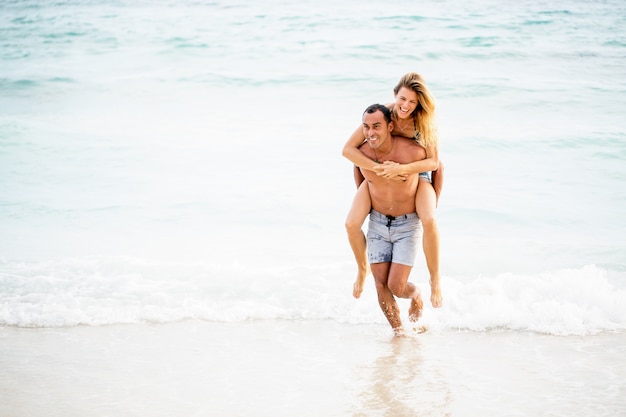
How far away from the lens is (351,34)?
68.5 ft

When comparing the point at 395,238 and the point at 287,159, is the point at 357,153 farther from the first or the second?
the point at 287,159

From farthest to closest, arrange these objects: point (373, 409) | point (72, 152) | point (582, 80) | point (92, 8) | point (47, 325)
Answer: point (92, 8) → point (582, 80) → point (72, 152) → point (47, 325) → point (373, 409)

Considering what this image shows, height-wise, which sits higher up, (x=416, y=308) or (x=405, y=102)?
(x=405, y=102)

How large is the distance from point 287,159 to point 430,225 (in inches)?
277

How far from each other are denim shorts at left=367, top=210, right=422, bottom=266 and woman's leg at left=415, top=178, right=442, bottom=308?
0.11 m

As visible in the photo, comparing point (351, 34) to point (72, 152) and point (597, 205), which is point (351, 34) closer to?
point (72, 152)

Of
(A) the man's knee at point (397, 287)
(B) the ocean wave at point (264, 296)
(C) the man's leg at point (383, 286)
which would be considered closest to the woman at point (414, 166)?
(C) the man's leg at point (383, 286)

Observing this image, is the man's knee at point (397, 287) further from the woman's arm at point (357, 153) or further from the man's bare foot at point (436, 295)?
the woman's arm at point (357, 153)

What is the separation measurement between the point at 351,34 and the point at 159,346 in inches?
646

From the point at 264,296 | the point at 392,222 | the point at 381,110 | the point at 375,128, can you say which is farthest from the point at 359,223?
the point at 264,296

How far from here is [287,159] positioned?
12.3 meters

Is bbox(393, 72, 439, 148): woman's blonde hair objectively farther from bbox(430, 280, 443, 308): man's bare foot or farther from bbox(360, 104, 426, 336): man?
bbox(430, 280, 443, 308): man's bare foot

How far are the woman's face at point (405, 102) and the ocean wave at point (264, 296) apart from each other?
1.94 meters

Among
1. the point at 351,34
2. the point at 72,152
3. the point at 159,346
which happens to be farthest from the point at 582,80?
the point at 159,346
